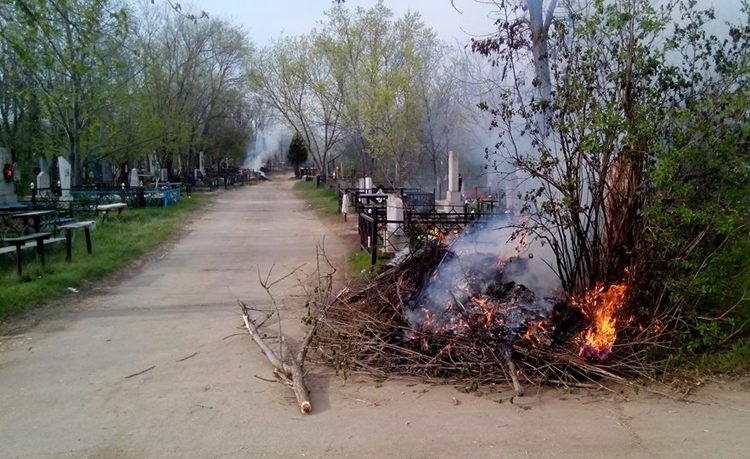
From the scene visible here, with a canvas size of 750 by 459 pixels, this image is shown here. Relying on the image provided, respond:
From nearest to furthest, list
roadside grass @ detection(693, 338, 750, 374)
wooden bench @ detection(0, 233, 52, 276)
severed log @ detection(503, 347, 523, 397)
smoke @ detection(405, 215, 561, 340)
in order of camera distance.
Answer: severed log @ detection(503, 347, 523, 397) < roadside grass @ detection(693, 338, 750, 374) < smoke @ detection(405, 215, 561, 340) < wooden bench @ detection(0, 233, 52, 276)

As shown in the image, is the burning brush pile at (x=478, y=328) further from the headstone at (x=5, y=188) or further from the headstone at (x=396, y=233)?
the headstone at (x=5, y=188)

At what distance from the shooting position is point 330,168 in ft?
141

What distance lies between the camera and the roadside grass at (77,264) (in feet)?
25.2

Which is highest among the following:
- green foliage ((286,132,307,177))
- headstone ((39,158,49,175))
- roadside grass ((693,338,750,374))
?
green foliage ((286,132,307,177))

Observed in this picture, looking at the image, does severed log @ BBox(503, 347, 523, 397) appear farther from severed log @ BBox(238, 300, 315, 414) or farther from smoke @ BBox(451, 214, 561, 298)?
severed log @ BBox(238, 300, 315, 414)

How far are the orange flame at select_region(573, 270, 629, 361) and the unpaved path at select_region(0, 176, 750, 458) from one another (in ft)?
1.56

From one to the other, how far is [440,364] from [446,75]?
17329 millimetres

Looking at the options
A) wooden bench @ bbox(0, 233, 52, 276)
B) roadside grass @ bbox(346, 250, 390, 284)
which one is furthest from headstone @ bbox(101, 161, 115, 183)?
roadside grass @ bbox(346, 250, 390, 284)

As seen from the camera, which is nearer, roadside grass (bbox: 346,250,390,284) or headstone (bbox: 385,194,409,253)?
roadside grass (bbox: 346,250,390,284)

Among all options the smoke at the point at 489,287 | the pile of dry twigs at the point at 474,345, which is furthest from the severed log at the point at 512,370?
the smoke at the point at 489,287

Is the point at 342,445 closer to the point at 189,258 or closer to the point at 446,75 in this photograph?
the point at 189,258

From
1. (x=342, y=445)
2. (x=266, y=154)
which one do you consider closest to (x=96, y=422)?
(x=342, y=445)

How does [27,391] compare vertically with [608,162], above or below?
below

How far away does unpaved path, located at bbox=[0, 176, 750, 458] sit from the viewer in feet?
12.4
